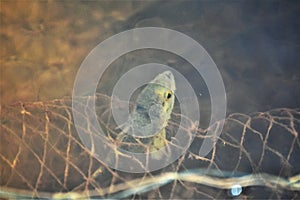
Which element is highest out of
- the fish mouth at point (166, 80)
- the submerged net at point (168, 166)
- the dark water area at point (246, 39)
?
the dark water area at point (246, 39)

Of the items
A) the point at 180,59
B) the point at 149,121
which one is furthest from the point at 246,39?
the point at 149,121

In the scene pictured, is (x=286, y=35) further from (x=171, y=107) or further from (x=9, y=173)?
(x=9, y=173)

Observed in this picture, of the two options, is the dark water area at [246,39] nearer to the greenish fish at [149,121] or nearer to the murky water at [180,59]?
the murky water at [180,59]

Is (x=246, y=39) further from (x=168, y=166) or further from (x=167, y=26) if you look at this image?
(x=168, y=166)

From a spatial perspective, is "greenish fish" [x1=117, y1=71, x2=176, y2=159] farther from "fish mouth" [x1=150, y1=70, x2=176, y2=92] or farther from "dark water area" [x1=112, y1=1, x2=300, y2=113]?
"dark water area" [x1=112, y1=1, x2=300, y2=113]

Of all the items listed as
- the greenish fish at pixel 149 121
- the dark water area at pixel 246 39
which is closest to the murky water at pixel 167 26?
the dark water area at pixel 246 39

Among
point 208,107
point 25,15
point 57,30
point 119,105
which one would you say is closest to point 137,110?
point 119,105

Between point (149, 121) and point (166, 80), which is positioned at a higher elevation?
point (166, 80)
